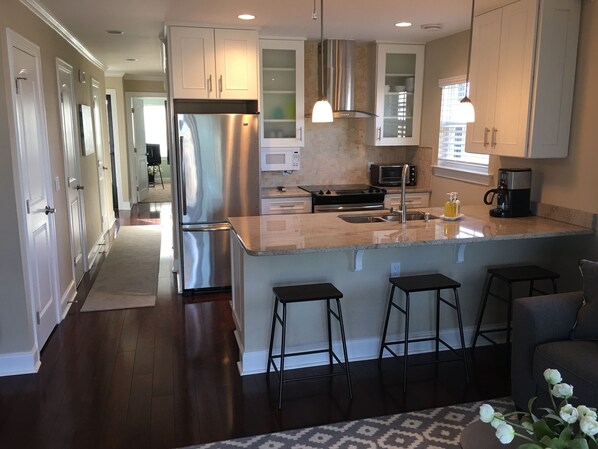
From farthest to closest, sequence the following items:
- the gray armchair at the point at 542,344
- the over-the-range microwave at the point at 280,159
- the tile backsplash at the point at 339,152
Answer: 1. the tile backsplash at the point at 339,152
2. the over-the-range microwave at the point at 280,159
3. the gray armchair at the point at 542,344

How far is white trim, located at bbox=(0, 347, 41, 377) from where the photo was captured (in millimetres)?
3100

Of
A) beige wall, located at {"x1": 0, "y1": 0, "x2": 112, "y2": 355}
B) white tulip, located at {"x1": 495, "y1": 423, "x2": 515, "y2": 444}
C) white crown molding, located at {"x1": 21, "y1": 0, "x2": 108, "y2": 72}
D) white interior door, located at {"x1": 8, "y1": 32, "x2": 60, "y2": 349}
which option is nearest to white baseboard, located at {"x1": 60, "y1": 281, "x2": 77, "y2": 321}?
beige wall, located at {"x1": 0, "y1": 0, "x2": 112, "y2": 355}

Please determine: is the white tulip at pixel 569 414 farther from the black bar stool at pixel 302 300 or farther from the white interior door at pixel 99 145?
the white interior door at pixel 99 145

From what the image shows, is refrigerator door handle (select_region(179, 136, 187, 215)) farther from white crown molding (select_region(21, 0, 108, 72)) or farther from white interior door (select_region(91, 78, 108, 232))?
white interior door (select_region(91, 78, 108, 232))

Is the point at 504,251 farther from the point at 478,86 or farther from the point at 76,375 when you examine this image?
the point at 76,375

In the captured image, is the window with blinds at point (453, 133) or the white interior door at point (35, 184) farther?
the window with blinds at point (453, 133)

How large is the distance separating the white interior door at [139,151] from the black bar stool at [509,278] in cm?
776

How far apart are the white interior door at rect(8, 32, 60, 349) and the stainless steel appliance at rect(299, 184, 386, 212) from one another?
7.71ft

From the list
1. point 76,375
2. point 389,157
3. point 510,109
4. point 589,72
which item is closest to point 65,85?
point 76,375

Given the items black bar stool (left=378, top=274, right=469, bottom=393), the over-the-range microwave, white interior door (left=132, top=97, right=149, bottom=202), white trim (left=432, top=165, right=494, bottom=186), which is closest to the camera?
black bar stool (left=378, top=274, right=469, bottom=393)

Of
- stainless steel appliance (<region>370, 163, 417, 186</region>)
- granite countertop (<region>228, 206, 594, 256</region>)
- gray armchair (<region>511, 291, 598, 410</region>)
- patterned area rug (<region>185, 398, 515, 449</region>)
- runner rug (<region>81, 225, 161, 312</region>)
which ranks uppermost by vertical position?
stainless steel appliance (<region>370, 163, 417, 186</region>)

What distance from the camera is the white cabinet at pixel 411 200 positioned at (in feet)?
16.8

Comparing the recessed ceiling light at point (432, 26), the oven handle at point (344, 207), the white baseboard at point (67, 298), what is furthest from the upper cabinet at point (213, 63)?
the white baseboard at point (67, 298)

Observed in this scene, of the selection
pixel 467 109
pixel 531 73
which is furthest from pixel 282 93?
pixel 531 73
